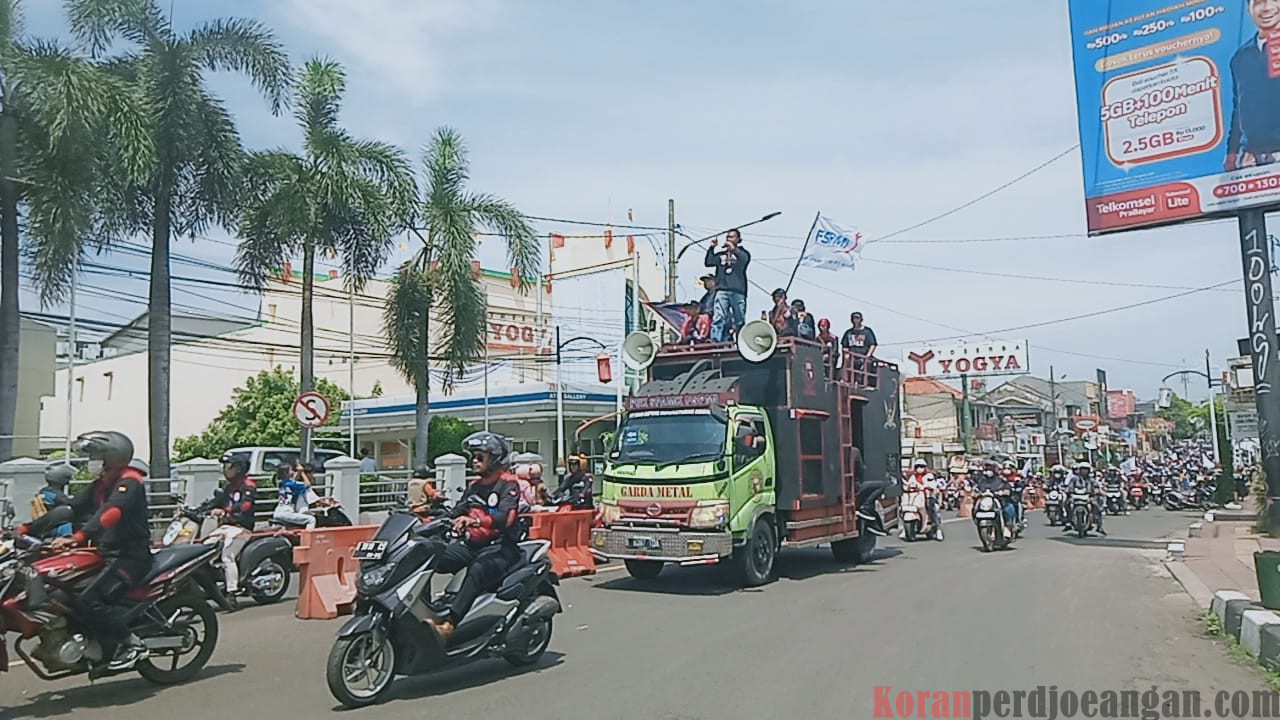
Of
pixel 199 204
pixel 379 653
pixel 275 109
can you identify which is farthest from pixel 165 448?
pixel 379 653

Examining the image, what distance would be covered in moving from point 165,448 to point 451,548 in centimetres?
1448

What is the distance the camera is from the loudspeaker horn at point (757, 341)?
1289cm

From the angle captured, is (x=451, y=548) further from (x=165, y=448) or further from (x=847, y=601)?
(x=165, y=448)

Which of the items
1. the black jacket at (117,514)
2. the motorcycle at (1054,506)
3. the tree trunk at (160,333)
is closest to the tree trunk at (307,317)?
the tree trunk at (160,333)

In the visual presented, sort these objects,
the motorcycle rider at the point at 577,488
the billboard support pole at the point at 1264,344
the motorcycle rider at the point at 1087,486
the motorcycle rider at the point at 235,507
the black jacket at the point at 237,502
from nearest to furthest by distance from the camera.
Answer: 1. the motorcycle rider at the point at 235,507
2. the black jacket at the point at 237,502
3. the motorcycle rider at the point at 577,488
4. the billboard support pole at the point at 1264,344
5. the motorcycle rider at the point at 1087,486

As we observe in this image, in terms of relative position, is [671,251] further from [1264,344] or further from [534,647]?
[534,647]

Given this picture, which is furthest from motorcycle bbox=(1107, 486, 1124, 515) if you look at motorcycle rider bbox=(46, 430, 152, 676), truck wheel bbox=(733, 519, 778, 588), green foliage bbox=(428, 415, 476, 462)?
motorcycle rider bbox=(46, 430, 152, 676)

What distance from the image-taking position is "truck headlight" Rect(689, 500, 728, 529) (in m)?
11.7

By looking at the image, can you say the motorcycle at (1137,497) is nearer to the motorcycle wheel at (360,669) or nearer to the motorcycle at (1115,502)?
the motorcycle at (1115,502)

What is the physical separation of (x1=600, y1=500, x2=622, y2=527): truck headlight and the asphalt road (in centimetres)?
81

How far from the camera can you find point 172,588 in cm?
704

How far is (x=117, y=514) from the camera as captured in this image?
6625mm

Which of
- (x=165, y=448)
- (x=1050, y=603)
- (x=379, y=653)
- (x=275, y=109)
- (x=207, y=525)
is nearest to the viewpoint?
(x=379, y=653)

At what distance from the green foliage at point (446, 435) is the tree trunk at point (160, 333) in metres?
15.4
